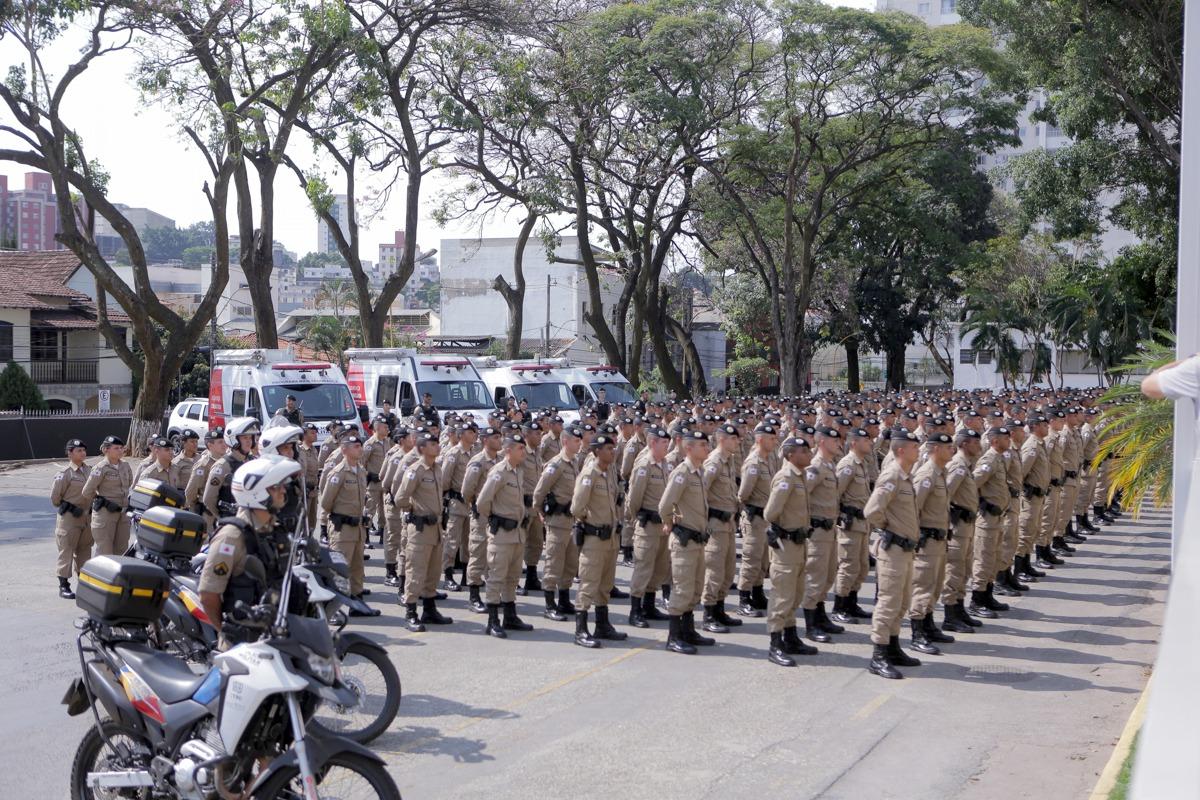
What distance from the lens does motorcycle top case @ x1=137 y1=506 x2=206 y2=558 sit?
6.79 metres

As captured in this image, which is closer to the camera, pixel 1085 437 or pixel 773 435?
pixel 773 435

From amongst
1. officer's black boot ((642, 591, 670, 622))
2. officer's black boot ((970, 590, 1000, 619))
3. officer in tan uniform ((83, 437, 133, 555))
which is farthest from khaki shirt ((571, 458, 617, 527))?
officer in tan uniform ((83, 437, 133, 555))

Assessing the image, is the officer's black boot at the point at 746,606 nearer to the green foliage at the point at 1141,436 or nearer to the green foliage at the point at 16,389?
the green foliage at the point at 1141,436

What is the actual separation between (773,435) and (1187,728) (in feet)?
27.8

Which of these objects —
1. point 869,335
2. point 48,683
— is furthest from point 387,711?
point 869,335

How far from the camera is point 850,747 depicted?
743 centimetres

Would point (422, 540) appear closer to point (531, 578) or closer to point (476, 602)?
point (476, 602)

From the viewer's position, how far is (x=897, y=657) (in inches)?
374

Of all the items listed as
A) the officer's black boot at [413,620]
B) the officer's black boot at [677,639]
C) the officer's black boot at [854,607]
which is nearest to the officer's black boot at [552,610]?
the officer's black boot at [413,620]

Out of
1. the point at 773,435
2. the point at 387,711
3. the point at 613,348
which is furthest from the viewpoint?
the point at 613,348

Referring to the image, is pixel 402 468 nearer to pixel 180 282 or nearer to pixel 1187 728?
pixel 1187 728

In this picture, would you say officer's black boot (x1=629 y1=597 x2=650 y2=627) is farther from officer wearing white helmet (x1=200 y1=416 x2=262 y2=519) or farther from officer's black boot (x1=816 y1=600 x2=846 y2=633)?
A: officer wearing white helmet (x1=200 y1=416 x2=262 y2=519)

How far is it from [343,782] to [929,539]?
20.8ft

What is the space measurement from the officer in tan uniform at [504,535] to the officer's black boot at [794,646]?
7.97 feet
